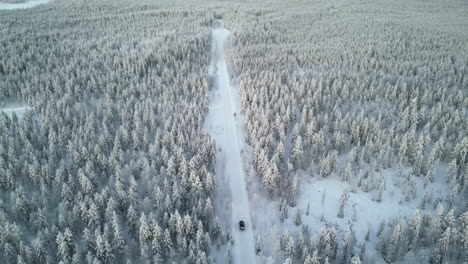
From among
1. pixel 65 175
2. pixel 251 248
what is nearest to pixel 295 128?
pixel 251 248

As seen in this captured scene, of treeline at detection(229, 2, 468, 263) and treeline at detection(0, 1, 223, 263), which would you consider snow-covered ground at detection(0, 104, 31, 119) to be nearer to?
treeline at detection(0, 1, 223, 263)

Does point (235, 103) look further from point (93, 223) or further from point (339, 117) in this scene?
point (93, 223)

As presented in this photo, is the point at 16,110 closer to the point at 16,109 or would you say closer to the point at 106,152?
the point at 16,109

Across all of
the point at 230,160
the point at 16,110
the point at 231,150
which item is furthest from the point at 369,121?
the point at 16,110

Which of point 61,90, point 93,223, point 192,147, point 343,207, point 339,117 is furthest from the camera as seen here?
point 61,90

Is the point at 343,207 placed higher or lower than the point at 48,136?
lower

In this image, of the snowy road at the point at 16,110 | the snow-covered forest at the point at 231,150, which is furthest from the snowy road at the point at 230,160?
the snowy road at the point at 16,110

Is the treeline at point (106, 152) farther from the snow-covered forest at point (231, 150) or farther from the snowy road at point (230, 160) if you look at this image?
the snowy road at point (230, 160)
